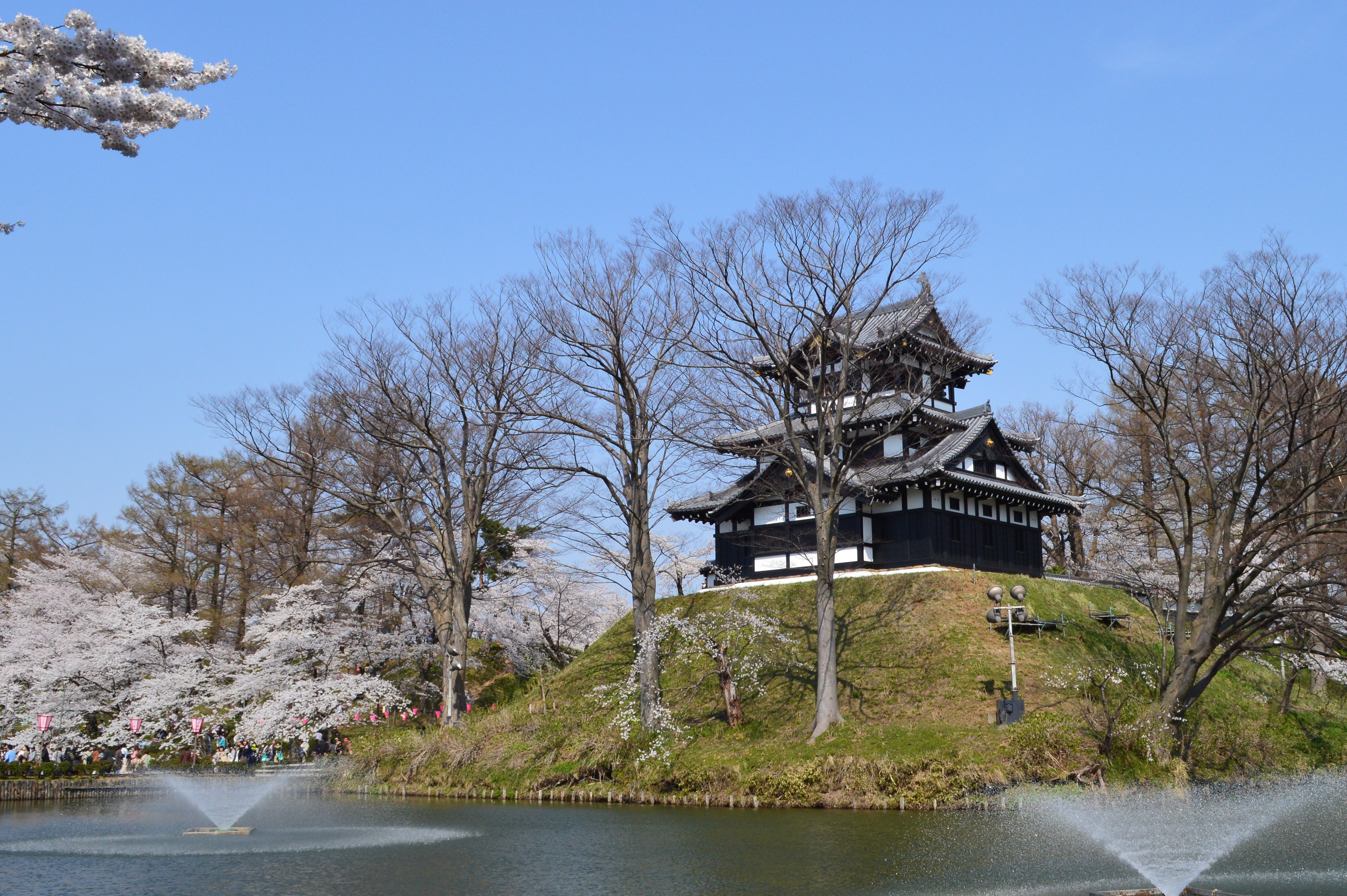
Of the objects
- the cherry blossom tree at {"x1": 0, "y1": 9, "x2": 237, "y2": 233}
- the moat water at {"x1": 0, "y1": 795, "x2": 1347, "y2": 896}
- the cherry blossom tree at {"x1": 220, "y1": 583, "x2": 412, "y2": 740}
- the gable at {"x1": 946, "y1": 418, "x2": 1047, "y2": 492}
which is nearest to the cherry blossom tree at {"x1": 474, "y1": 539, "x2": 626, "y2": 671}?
the cherry blossom tree at {"x1": 220, "y1": 583, "x2": 412, "y2": 740}

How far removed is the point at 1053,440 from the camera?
56.7 metres

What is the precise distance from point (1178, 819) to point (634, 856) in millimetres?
11694

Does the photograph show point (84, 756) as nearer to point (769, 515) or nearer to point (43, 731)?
point (43, 731)

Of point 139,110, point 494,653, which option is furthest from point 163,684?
point 139,110

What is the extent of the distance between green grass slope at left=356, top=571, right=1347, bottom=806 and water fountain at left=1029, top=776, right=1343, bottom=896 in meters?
0.87

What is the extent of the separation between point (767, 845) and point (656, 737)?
454 inches

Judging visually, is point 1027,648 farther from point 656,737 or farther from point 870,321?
point 870,321

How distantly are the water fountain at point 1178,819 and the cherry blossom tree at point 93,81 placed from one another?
14197 millimetres

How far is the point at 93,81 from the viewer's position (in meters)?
10.6

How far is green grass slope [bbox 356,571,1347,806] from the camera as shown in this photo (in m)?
25.1

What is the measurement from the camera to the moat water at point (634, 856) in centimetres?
1484

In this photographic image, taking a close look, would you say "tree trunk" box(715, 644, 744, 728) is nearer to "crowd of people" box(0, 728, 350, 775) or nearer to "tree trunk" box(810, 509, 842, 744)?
"tree trunk" box(810, 509, 842, 744)

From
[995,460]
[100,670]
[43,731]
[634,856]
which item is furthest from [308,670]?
[995,460]

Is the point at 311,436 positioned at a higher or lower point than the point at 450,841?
higher
